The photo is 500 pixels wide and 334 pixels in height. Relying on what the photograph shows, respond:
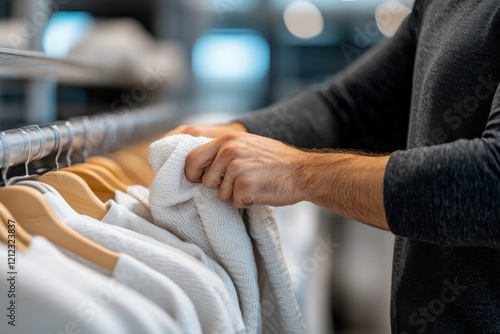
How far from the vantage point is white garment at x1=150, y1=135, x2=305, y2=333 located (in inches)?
36.0

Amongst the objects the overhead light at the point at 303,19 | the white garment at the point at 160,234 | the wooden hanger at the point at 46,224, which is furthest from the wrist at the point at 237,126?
the overhead light at the point at 303,19

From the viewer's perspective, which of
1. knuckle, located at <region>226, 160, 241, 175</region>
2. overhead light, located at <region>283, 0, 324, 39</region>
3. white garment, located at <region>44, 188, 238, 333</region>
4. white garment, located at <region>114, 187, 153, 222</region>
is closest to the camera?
white garment, located at <region>44, 188, 238, 333</region>

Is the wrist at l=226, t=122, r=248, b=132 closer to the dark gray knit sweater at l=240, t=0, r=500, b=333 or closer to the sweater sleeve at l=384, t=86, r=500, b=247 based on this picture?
the dark gray knit sweater at l=240, t=0, r=500, b=333

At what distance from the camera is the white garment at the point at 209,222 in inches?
36.0

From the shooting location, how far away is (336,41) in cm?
495

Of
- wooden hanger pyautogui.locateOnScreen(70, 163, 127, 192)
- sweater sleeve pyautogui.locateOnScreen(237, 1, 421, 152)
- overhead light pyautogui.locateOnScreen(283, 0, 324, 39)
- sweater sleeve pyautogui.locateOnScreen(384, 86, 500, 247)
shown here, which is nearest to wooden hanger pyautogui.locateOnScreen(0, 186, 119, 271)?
wooden hanger pyautogui.locateOnScreen(70, 163, 127, 192)

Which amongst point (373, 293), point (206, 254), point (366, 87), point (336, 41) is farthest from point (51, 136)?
point (336, 41)

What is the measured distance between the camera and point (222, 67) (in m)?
5.00

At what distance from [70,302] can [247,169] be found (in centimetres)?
31

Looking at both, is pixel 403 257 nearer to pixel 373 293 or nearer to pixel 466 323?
pixel 466 323

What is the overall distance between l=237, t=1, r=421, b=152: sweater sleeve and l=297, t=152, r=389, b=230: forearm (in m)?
0.39

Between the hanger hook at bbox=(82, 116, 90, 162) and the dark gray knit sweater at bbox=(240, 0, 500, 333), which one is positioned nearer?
the dark gray knit sweater at bbox=(240, 0, 500, 333)

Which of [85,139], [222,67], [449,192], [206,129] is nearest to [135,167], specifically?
[85,139]

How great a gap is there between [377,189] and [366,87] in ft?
2.02
